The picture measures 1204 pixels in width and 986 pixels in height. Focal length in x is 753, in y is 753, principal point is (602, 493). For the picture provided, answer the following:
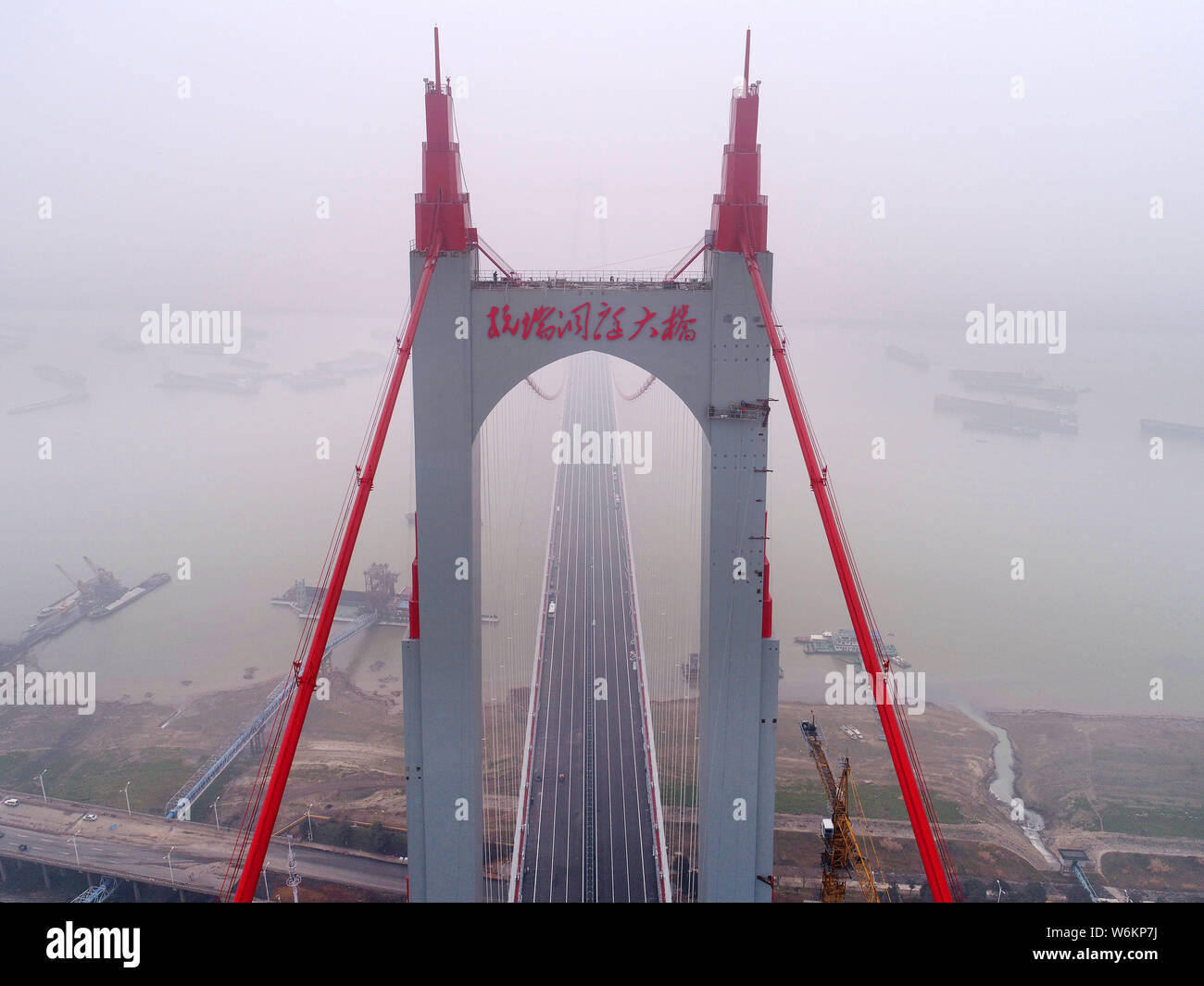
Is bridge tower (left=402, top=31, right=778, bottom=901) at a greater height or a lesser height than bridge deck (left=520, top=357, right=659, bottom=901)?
greater

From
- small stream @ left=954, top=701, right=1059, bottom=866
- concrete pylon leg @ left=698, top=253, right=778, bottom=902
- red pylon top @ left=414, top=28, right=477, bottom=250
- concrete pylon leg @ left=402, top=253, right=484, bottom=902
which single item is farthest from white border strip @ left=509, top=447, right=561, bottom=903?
small stream @ left=954, top=701, right=1059, bottom=866

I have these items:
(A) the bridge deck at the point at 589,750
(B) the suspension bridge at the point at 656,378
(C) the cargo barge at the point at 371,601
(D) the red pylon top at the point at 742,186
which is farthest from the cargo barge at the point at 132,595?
(D) the red pylon top at the point at 742,186

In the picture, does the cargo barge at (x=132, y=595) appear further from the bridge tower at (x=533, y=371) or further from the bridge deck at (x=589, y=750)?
the bridge tower at (x=533, y=371)

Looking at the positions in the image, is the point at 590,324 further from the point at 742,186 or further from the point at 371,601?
the point at 371,601

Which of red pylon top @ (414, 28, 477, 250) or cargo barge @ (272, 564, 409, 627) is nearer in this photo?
red pylon top @ (414, 28, 477, 250)

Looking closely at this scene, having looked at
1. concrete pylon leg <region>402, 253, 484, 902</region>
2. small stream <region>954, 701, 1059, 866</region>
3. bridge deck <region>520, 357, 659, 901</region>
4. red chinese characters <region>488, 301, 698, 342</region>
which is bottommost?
small stream <region>954, 701, 1059, 866</region>

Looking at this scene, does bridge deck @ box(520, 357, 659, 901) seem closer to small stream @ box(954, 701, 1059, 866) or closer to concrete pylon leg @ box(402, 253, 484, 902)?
concrete pylon leg @ box(402, 253, 484, 902)

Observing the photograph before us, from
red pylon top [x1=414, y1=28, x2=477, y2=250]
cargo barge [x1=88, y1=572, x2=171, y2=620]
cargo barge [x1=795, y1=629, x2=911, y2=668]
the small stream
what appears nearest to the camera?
red pylon top [x1=414, y1=28, x2=477, y2=250]

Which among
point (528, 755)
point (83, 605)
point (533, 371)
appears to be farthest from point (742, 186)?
point (83, 605)
